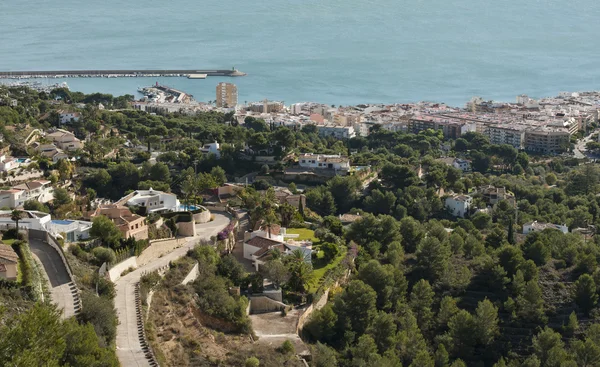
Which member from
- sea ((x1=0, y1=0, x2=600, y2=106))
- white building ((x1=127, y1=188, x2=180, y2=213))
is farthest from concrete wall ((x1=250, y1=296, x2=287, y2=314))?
sea ((x1=0, y1=0, x2=600, y2=106))

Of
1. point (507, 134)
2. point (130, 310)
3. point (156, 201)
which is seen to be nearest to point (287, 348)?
point (130, 310)

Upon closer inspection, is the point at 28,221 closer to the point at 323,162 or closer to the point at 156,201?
the point at 156,201

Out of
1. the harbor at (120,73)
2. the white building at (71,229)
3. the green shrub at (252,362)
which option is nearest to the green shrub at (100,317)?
the green shrub at (252,362)

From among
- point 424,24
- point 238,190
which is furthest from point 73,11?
point 238,190

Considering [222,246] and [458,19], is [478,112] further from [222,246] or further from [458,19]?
[458,19]

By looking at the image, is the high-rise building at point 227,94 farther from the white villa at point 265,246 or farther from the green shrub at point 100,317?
the green shrub at point 100,317
